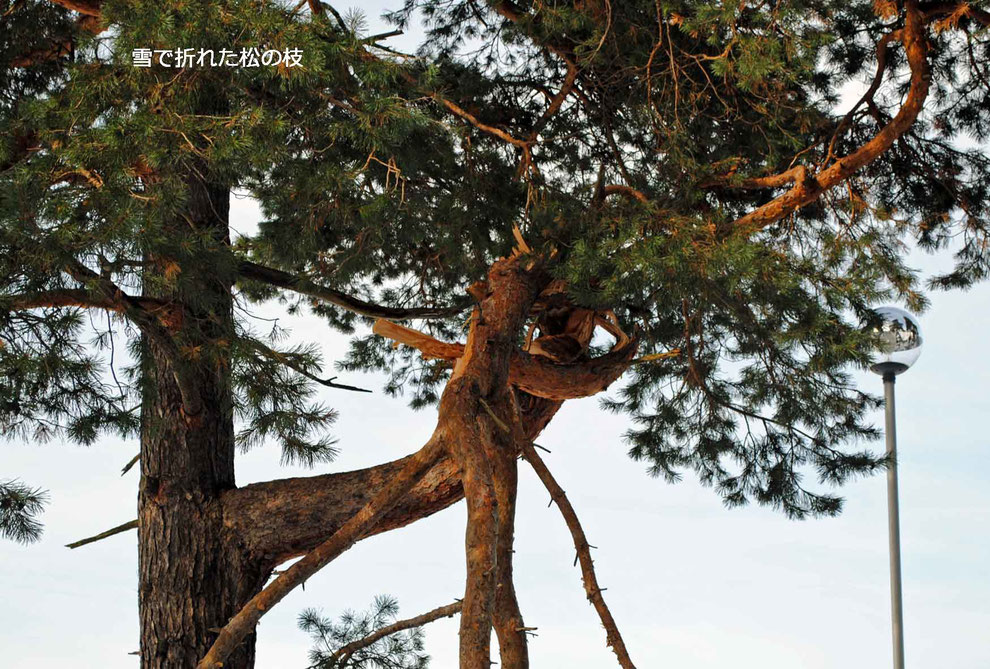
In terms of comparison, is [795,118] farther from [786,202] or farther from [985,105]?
[985,105]

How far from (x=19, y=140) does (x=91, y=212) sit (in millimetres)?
510

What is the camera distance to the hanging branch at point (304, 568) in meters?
2.23

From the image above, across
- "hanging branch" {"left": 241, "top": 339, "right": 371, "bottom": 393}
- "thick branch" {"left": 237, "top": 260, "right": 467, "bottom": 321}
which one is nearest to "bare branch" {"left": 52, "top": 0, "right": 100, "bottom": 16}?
"thick branch" {"left": 237, "top": 260, "right": 467, "bottom": 321}

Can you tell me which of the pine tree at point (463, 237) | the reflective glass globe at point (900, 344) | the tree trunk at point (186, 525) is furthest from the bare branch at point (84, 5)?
the reflective glass globe at point (900, 344)

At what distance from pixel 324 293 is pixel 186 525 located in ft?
2.84

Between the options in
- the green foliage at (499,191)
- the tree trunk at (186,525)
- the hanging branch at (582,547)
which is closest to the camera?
the green foliage at (499,191)

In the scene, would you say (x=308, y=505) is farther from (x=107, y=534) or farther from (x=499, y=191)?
(x=499, y=191)

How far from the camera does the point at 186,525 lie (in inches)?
127

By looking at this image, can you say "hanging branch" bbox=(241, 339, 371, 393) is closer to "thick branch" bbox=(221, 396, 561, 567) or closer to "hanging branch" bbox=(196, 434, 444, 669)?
"thick branch" bbox=(221, 396, 561, 567)

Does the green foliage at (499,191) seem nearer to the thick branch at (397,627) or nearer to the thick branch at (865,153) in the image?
the thick branch at (865,153)

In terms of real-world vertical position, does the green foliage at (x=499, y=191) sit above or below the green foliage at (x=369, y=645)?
above

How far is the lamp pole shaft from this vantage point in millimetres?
3766

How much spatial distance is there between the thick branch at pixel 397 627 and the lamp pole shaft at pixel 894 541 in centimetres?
189

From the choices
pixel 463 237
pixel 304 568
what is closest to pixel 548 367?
pixel 463 237
